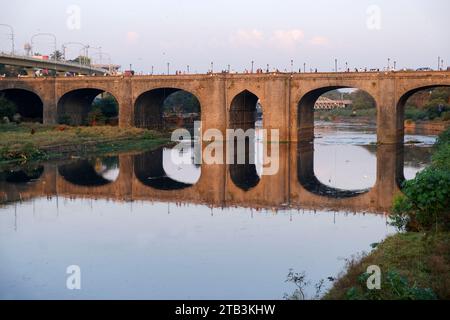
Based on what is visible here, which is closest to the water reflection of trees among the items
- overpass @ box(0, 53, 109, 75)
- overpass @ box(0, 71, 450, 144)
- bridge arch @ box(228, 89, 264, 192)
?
bridge arch @ box(228, 89, 264, 192)

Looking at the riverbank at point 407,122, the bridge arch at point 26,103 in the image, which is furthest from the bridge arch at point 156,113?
the riverbank at point 407,122

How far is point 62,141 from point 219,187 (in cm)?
1841

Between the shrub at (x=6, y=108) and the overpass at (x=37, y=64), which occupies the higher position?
the overpass at (x=37, y=64)

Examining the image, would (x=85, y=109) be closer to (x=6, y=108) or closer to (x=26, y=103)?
(x=26, y=103)

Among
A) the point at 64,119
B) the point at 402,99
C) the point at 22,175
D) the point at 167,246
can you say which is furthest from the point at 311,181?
the point at 64,119

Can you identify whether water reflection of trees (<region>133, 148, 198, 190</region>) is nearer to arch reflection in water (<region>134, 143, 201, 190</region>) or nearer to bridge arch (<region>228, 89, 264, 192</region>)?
arch reflection in water (<region>134, 143, 201, 190</region>)

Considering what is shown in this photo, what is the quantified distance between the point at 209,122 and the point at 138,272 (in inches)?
1405

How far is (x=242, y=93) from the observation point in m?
50.0

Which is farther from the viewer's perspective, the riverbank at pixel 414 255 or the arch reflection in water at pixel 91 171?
the arch reflection in water at pixel 91 171

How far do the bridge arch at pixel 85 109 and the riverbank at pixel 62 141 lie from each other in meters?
5.22

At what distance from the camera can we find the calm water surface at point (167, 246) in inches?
543

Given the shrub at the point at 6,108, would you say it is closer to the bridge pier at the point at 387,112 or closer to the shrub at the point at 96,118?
the shrub at the point at 96,118

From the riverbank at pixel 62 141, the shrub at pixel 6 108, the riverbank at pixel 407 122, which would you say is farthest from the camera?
the riverbank at pixel 407 122

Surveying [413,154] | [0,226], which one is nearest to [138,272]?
[0,226]
